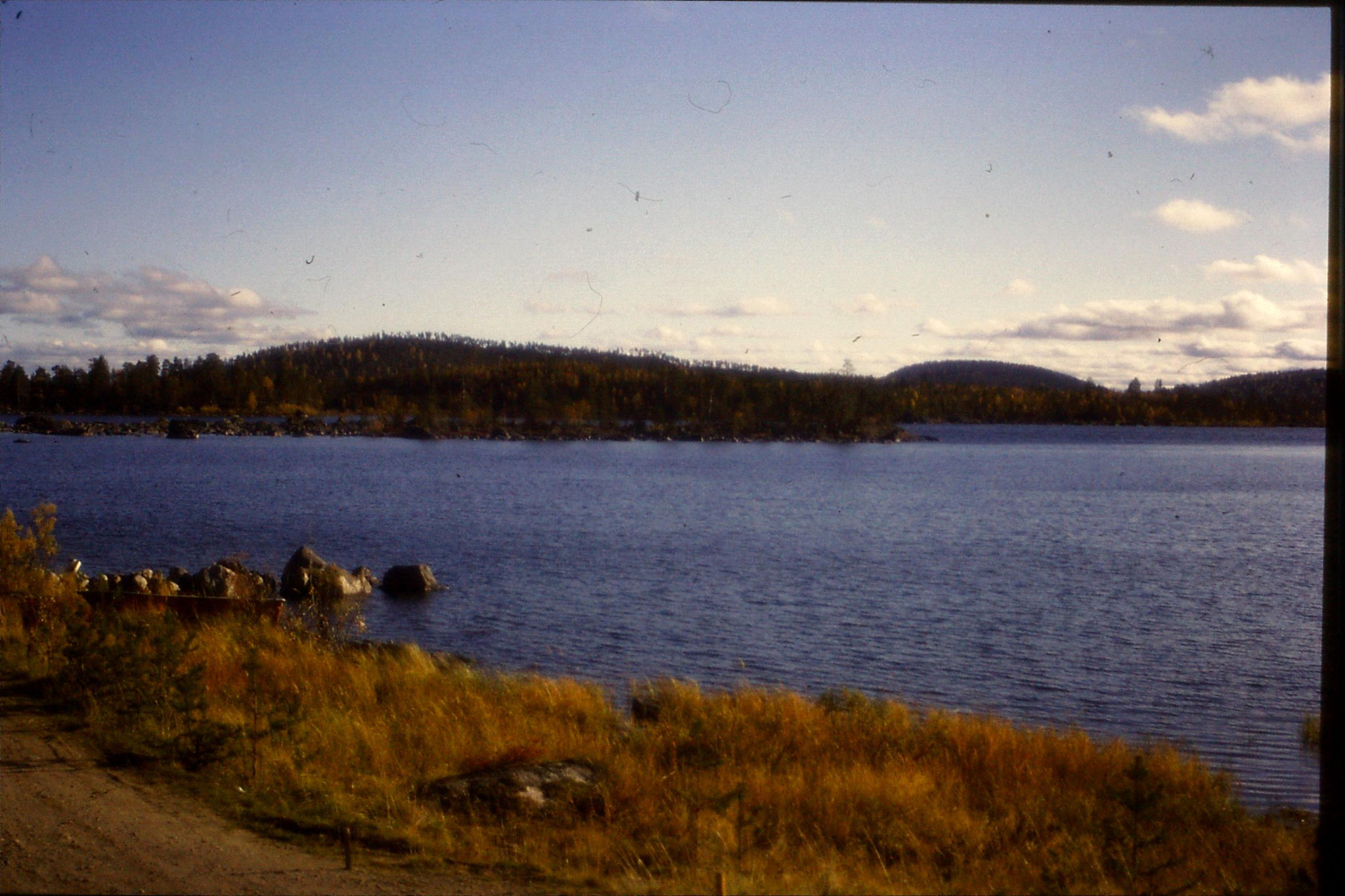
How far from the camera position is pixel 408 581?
96.1 ft

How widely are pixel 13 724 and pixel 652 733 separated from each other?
644 cm

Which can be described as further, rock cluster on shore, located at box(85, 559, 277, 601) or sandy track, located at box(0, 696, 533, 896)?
rock cluster on shore, located at box(85, 559, 277, 601)

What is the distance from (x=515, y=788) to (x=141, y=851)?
10.1 ft

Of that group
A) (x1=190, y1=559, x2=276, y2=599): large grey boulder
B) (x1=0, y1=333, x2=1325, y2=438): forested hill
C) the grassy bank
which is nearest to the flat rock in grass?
the grassy bank

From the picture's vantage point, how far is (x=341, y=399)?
16875cm

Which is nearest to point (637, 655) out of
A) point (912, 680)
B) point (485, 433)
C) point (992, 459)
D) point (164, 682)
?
point (912, 680)

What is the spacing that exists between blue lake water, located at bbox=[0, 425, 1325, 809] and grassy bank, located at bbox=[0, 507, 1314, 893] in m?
4.29

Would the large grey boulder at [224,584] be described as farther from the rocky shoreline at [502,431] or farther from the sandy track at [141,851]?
the rocky shoreline at [502,431]

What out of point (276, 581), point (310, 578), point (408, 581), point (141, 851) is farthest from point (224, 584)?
point (141, 851)

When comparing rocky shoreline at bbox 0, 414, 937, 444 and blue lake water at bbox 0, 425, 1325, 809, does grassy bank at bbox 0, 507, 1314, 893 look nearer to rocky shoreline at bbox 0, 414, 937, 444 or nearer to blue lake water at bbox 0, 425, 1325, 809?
blue lake water at bbox 0, 425, 1325, 809

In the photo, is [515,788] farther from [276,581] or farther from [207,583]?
[276,581]

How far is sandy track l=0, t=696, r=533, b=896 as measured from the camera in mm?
6152

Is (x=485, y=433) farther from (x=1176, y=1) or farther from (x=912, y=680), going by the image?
(x=1176, y=1)

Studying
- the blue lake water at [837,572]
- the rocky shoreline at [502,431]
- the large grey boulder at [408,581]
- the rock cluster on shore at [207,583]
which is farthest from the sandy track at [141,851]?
the rocky shoreline at [502,431]
